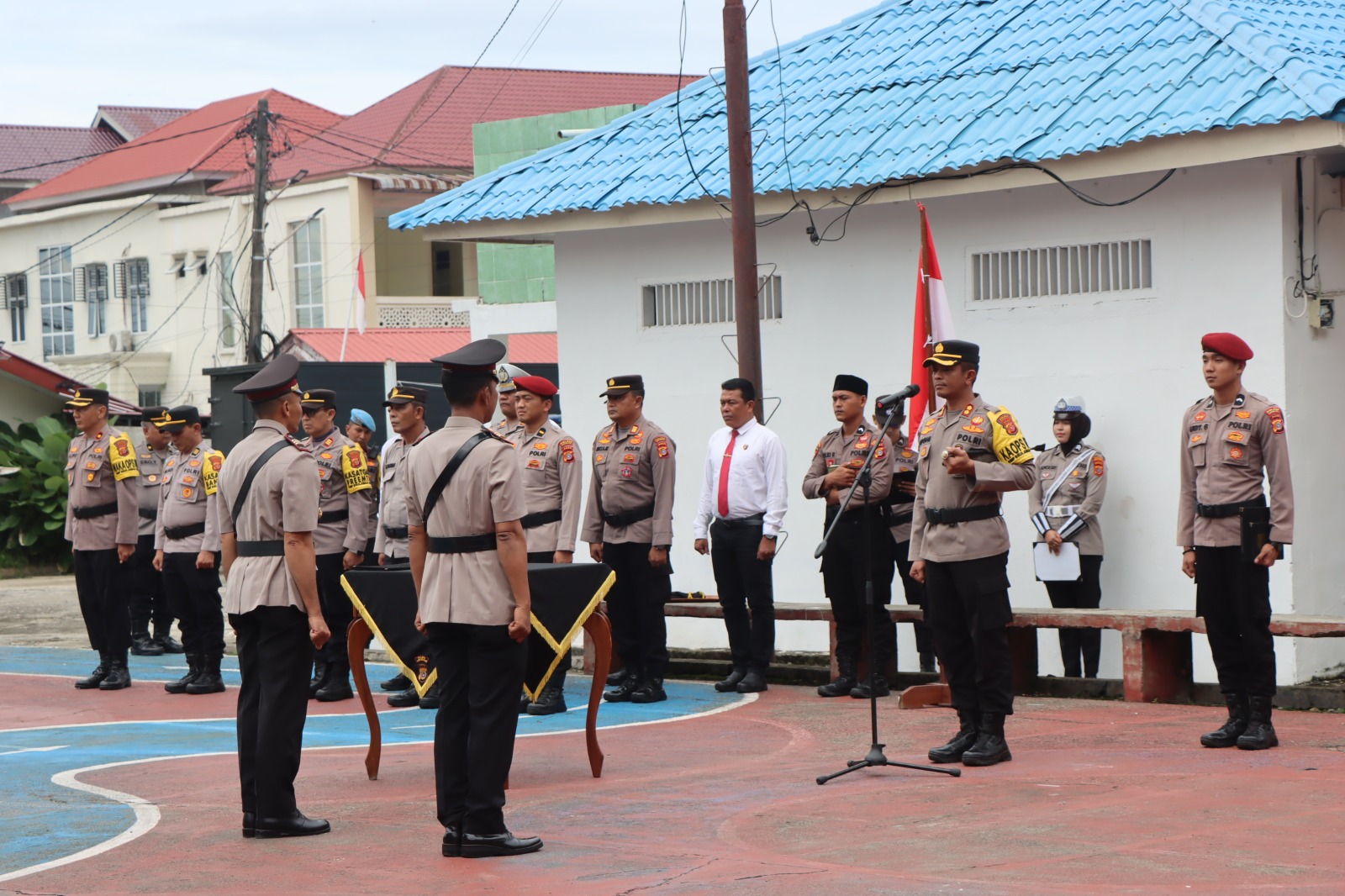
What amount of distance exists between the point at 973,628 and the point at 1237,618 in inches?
57.7

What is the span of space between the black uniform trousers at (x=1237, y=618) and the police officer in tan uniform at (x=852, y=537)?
8.71ft

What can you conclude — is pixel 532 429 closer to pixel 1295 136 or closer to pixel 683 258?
pixel 683 258

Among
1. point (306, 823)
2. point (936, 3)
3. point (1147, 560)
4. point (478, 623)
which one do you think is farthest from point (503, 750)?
point (936, 3)

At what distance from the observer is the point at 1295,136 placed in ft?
35.4

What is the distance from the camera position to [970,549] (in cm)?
870

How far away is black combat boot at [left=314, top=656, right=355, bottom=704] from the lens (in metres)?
12.3

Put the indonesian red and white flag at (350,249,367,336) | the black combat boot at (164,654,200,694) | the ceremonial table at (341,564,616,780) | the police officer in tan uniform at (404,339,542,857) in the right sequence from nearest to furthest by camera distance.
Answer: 1. the police officer in tan uniform at (404,339,542,857)
2. the ceremonial table at (341,564,616,780)
3. the black combat boot at (164,654,200,694)
4. the indonesian red and white flag at (350,249,367,336)

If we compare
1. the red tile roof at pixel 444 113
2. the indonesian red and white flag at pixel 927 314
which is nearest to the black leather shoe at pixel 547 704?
the indonesian red and white flag at pixel 927 314

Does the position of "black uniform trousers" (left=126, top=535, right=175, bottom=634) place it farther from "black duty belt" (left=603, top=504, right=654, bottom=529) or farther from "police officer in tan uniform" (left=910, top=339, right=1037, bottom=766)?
"police officer in tan uniform" (left=910, top=339, right=1037, bottom=766)

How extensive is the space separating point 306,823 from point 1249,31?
27.6ft

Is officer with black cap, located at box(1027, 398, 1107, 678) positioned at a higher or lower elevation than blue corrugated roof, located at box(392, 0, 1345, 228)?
lower

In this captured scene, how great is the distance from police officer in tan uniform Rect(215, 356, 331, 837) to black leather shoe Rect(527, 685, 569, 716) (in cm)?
339

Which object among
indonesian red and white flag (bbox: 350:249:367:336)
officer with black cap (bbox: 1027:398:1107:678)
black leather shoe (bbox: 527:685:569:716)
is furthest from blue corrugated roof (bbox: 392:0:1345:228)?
indonesian red and white flag (bbox: 350:249:367:336)

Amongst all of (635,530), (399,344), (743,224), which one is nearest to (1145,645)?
(635,530)
